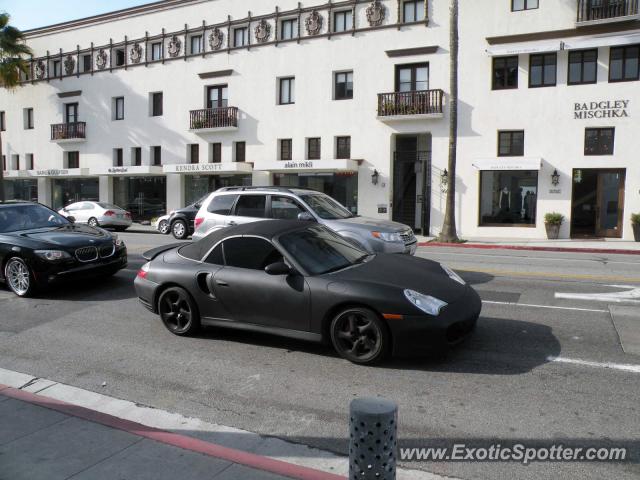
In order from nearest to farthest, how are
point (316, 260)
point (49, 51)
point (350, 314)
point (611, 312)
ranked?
point (350, 314), point (316, 260), point (611, 312), point (49, 51)

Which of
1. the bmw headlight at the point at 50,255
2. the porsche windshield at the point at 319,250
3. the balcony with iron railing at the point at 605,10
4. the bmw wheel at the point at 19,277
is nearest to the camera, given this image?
the porsche windshield at the point at 319,250

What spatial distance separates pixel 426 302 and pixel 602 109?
19764 millimetres

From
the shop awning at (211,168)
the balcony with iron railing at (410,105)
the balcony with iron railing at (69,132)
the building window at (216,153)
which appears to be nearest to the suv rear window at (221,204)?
the balcony with iron railing at (410,105)

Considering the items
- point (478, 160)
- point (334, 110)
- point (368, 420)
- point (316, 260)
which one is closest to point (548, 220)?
point (478, 160)

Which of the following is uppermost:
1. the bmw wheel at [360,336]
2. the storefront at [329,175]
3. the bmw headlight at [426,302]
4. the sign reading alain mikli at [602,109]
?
the sign reading alain mikli at [602,109]

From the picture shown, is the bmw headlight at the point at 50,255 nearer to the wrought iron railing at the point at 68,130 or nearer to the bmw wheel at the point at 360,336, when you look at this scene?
the bmw wheel at the point at 360,336

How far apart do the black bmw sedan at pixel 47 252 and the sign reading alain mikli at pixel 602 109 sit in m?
18.8

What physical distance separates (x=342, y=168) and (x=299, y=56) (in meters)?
6.42

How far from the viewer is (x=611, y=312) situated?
7.70 m

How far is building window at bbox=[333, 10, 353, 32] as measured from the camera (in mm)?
26062

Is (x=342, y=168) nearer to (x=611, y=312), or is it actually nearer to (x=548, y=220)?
(x=548, y=220)

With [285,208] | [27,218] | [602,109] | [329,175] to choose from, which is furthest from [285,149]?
[27,218]

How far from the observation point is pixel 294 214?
33.5ft

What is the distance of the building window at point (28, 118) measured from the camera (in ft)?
123
